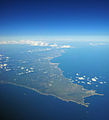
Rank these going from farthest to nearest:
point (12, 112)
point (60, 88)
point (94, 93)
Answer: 1. point (60, 88)
2. point (94, 93)
3. point (12, 112)

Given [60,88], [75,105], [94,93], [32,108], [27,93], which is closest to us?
[32,108]

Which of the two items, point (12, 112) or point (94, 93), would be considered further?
point (94, 93)

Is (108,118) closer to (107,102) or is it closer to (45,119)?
(107,102)

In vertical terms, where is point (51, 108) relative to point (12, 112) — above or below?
below

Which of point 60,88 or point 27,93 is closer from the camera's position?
point 27,93

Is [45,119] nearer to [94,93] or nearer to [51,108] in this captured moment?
[51,108]

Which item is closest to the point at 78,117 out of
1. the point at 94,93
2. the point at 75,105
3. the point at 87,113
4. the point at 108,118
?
the point at 87,113

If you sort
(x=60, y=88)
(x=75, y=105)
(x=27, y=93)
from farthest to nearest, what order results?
1. (x=60, y=88)
2. (x=27, y=93)
3. (x=75, y=105)

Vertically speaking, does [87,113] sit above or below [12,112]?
below

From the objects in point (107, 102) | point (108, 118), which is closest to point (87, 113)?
point (108, 118)
